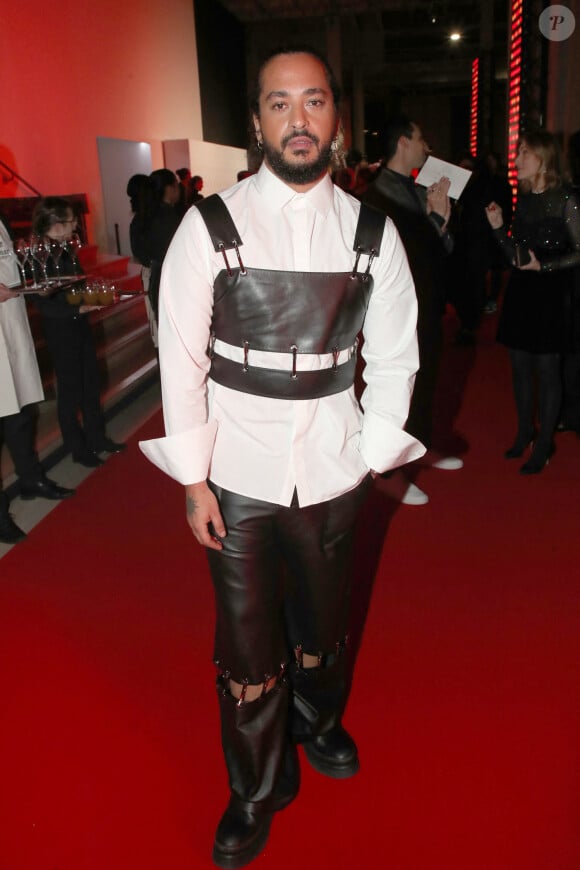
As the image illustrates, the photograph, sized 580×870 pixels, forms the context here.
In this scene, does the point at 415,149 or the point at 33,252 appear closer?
the point at 415,149

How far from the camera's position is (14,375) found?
3158mm

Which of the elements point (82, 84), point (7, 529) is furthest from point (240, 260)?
point (82, 84)

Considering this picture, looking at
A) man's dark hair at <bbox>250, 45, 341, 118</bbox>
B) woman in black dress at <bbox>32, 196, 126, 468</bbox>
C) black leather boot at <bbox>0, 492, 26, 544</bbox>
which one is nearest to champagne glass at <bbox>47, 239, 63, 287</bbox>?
woman in black dress at <bbox>32, 196, 126, 468</bbox>

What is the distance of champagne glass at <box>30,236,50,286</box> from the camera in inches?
133

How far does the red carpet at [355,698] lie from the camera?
1670 millimetres

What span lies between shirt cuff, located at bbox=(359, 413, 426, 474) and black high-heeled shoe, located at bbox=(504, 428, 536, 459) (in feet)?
8.01

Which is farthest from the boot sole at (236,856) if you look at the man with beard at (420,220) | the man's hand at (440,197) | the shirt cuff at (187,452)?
the man's hand at (440,197)

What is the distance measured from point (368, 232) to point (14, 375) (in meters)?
2.11

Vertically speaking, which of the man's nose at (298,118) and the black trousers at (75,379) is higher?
the man's nose at (298,118)

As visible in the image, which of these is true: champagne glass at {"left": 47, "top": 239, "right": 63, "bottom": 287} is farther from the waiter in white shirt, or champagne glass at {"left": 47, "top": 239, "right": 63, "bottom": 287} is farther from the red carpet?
the red carpet

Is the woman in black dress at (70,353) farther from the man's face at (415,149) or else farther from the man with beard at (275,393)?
the man with beard at (275,393)

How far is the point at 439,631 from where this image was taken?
243 cm

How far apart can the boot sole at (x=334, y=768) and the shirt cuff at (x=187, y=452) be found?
2.70ft

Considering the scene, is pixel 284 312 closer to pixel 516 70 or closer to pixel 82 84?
pixel 516 70
